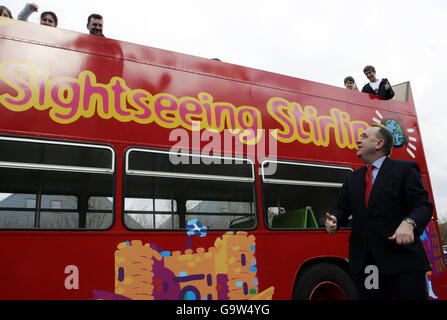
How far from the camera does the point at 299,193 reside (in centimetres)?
503

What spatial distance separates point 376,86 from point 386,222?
432 centimetres

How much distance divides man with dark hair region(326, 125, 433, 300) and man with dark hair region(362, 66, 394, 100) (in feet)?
12.0

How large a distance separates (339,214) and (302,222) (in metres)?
1.96

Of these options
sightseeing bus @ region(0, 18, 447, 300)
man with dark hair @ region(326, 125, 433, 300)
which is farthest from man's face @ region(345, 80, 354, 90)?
man with dark hair @ region(326, 125, 433, 300)

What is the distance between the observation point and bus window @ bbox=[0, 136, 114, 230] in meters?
3.44

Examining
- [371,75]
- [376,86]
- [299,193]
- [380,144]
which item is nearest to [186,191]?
[299,193]

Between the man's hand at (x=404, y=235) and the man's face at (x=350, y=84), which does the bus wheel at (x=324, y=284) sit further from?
the man's face at (x=350, y=84)

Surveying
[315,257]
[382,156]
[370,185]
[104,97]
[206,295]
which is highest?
[104,97]

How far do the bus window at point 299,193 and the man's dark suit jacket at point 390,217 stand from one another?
73.5 inches

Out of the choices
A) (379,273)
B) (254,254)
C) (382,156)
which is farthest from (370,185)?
(254,254)

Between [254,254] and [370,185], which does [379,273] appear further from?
[254,254]

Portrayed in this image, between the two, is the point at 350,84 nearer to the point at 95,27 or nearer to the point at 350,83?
the point at 350,83

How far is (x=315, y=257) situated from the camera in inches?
185

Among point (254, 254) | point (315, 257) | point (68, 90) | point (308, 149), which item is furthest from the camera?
point (308, 149)
